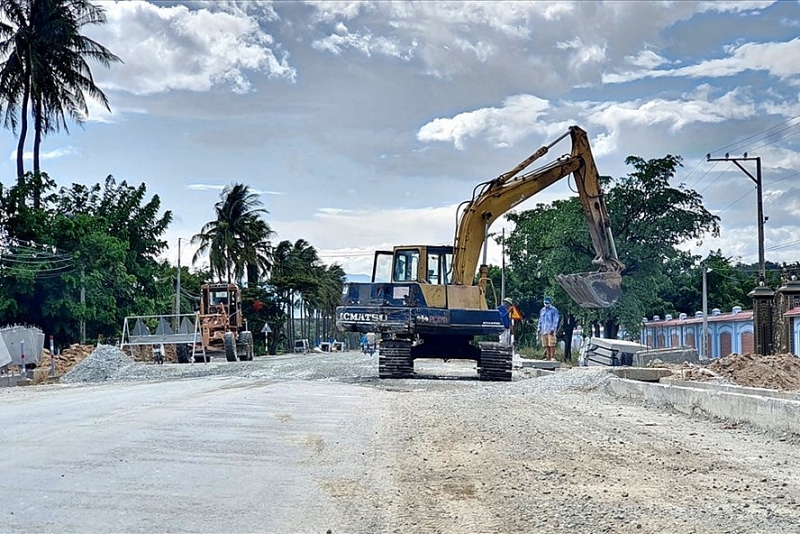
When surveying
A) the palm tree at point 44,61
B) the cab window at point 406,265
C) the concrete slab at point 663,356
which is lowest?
the concrete slab at point 663,356

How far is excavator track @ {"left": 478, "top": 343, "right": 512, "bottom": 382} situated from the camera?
874 inches

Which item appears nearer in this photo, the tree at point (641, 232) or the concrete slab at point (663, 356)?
the concrete slab at point (663, 356)

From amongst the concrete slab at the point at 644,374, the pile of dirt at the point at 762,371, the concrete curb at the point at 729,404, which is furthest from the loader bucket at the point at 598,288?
the concrete curb at the point at 729,404

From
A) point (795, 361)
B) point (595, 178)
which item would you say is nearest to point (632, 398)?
point (795, 361)

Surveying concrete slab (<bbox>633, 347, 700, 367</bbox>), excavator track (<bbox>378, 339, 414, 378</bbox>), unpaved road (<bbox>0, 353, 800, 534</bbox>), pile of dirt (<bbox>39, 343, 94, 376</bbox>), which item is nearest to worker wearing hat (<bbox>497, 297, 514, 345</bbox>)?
excavator track (<bbox>378, 339, 414, 378</bbox>)

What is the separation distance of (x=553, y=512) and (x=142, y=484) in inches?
121

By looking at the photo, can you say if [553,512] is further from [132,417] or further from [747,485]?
[132,417]

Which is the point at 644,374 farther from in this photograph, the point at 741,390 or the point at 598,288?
the point at 741,390

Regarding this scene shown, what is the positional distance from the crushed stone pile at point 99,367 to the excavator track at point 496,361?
10.8 meters

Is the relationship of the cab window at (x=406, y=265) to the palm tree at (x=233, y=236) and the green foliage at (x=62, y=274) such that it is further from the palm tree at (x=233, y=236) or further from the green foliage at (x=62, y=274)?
the palm tree at (x=233, y=236)

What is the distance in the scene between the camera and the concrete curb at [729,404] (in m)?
9.91

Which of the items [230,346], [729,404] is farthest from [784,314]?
[729,404]

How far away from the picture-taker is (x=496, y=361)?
22.2m

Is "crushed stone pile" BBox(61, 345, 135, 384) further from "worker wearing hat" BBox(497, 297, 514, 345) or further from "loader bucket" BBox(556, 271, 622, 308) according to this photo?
"loader bucket" BBox(556, 271, 622, 308)
